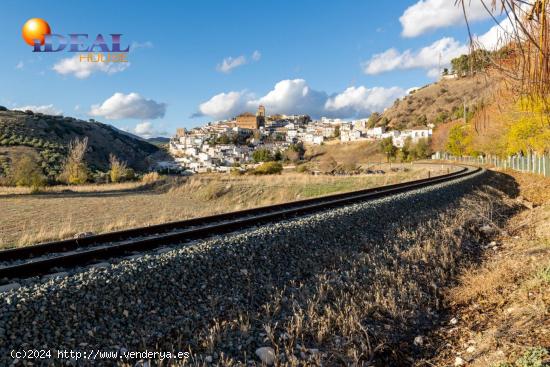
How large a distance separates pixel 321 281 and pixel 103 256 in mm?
4236

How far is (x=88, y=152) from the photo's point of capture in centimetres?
8475

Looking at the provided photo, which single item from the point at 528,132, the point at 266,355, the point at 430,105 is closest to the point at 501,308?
the point at 266,355

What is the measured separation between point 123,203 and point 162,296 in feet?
73.8

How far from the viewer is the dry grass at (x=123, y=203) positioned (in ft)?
50.4

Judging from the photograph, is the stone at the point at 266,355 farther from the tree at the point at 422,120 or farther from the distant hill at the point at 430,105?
the tree at the point at 422,120

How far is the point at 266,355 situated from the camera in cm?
509

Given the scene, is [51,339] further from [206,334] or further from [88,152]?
[88,152]

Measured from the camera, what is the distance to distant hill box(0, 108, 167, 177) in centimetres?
6219

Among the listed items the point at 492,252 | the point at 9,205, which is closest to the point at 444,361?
the point at 492,252

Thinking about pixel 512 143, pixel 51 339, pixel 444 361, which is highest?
pixel 512 143

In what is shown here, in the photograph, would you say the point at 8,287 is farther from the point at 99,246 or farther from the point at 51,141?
the point at 51,141

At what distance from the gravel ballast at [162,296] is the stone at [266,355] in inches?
4.1

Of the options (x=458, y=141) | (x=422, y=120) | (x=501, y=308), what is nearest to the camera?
(x=501, y=308)

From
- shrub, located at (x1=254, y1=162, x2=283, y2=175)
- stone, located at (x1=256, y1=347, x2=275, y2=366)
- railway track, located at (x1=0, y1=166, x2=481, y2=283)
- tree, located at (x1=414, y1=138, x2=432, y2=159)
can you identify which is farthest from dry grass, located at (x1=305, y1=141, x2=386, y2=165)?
stone, located at (x1=256, y1=347, x2=275, y2=366)
